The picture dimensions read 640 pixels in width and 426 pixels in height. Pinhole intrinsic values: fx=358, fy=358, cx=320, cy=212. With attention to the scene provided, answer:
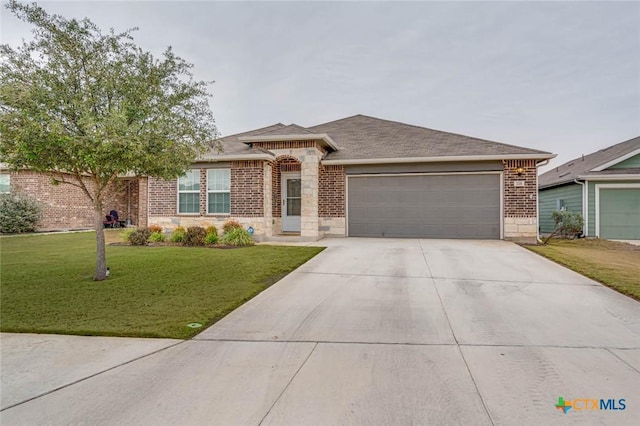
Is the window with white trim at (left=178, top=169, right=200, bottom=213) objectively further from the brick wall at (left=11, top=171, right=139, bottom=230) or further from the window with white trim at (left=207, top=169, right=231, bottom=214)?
the brick wall at (left=11, top=171, right=139, bottom=230)

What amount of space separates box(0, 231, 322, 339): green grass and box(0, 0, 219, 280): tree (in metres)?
1.42

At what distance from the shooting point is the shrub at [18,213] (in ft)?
49.4

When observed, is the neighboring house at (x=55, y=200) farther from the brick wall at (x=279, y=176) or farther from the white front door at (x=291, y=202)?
the white front door at (x=291, y=202)

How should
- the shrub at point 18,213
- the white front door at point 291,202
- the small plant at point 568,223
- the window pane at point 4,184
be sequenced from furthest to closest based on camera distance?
the window pane at point 4,184, the shrub at point 18,213, the white front door at point 291,202, the small plant at point 568,223

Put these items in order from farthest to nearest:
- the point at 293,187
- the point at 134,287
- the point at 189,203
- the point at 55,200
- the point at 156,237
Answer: the point at 55,200, the point at 293,187, the point at 189,203, the point at 156,237, the point at 134,287

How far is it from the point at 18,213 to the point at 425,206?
16.9m

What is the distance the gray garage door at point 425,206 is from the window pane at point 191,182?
18.4 ft

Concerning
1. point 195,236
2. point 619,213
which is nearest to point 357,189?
point 195,236

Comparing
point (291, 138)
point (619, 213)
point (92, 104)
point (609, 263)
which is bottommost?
point (609, 263)

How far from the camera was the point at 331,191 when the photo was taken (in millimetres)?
13609

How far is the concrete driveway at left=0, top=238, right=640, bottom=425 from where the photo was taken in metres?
2.60

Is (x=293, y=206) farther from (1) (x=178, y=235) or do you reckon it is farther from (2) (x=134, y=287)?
(2) (x=134, y=287)

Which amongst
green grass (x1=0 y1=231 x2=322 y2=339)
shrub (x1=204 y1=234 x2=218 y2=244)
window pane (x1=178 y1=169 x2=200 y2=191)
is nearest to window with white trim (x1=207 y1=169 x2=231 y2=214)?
window pane (x1=178 y1=169 x2=200 y2=191)

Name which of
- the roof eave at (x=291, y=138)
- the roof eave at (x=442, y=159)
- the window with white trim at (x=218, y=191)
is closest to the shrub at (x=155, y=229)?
the window with white trim at (x=218, y=191)
